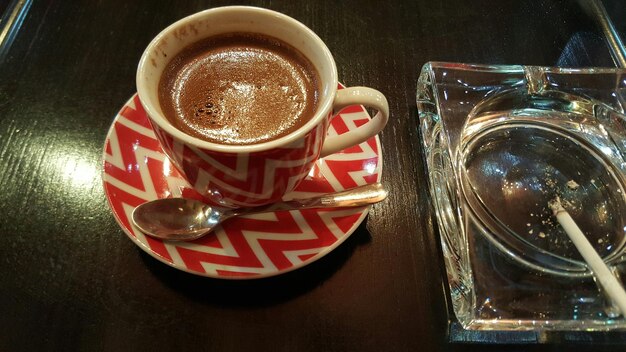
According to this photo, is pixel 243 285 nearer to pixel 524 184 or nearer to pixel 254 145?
pixel 254 145

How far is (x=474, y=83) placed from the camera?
107 centimetres

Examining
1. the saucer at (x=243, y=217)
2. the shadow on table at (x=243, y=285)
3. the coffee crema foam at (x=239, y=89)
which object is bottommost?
the shadow on table at (x=243, y=285)

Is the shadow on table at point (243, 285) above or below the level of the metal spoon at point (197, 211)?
below

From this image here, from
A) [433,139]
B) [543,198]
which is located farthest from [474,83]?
[543,198]

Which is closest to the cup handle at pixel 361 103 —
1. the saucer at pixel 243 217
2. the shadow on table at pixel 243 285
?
the saucer at pixel 243 217

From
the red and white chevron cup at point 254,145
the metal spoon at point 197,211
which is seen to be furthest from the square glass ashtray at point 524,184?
the red and white chevron cup at point 254,145

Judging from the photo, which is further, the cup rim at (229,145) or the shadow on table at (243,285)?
the shadow on table at (243,285)

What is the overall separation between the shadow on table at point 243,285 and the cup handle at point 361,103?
216 mm

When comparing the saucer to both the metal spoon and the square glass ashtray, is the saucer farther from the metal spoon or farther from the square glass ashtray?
the square glass ashtray

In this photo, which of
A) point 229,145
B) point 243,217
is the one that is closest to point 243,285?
point 243,217

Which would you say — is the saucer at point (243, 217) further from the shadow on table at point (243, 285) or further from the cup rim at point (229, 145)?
the cup rim at point (229, 145)

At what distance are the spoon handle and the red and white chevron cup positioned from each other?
0.02 m

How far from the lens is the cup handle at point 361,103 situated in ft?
2.43

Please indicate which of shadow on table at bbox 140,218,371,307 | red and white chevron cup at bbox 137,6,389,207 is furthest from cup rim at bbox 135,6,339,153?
shadow on table at bbox 140,218,371,307
